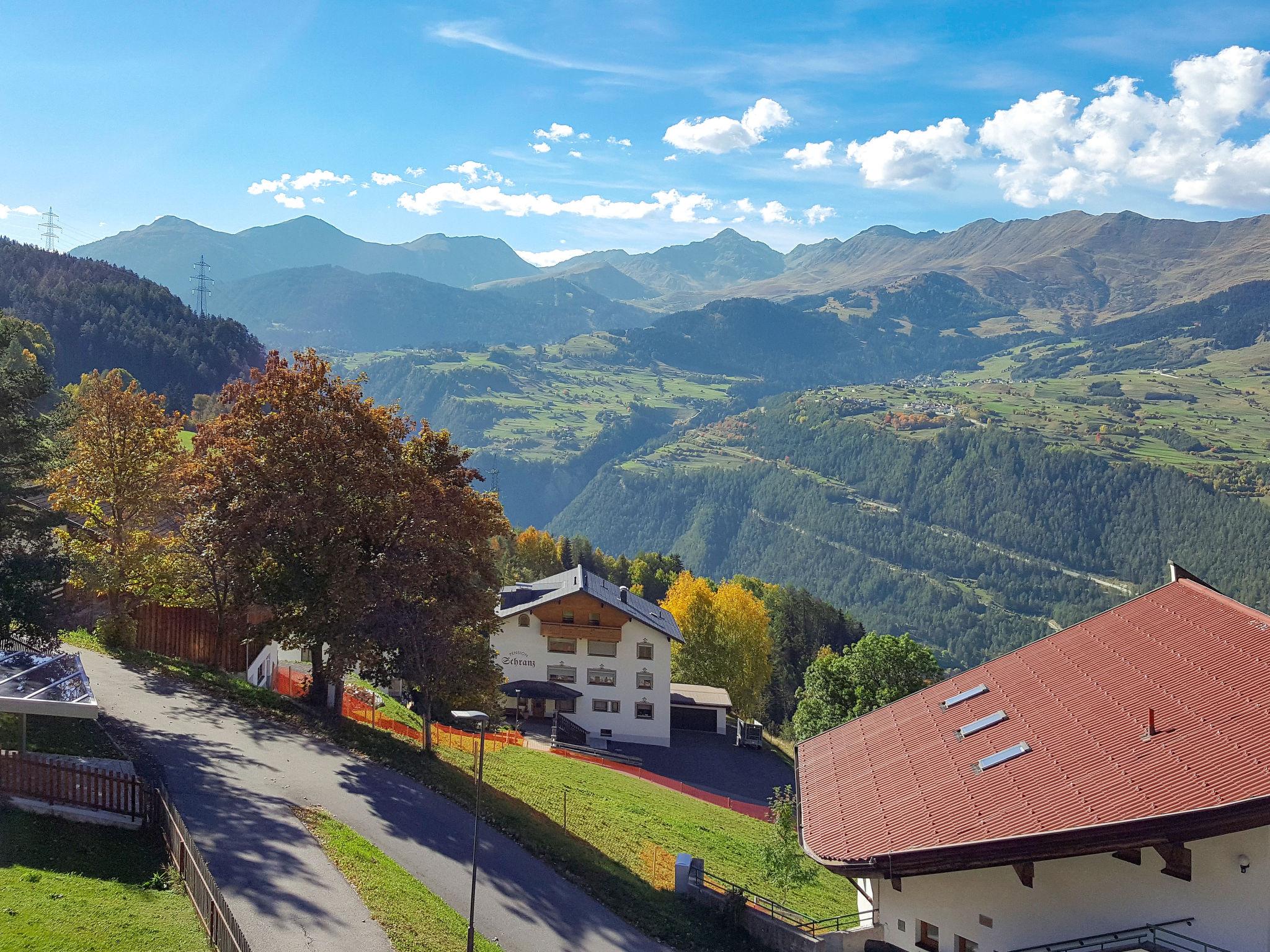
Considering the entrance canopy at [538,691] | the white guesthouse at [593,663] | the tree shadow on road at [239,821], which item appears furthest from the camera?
the white guesthouse at [593,663]

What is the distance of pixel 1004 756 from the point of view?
20.4 metres

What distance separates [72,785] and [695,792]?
3113 centimetres

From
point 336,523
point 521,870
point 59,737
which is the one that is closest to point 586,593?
point 336,523

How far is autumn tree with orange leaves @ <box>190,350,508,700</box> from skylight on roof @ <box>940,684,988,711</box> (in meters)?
14.7

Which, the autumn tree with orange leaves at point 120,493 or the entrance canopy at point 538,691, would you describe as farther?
the entrance canopy at point 538,691

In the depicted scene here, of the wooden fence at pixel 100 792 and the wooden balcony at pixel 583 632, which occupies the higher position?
the wooden fence at pixel 100 792

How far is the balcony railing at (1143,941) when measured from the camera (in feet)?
52.9

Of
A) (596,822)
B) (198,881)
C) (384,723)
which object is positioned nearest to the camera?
(198,881)

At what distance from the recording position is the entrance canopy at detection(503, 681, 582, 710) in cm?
5972

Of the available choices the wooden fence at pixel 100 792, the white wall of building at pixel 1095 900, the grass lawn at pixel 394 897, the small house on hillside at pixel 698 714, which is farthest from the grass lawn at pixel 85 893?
the small house on hillside at pixel 698 714

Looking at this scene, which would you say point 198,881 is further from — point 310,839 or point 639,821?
point 639,821

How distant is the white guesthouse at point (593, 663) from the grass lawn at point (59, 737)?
37.0m

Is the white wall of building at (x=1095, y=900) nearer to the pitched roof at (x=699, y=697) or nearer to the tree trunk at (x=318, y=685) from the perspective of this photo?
the tree trunk at (x=318, y=685)

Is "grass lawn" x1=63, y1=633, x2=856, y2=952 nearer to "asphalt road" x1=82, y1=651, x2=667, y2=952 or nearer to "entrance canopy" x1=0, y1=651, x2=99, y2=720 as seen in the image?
"asphalt road" x1=82, y1=651, x2=667, y2=952
